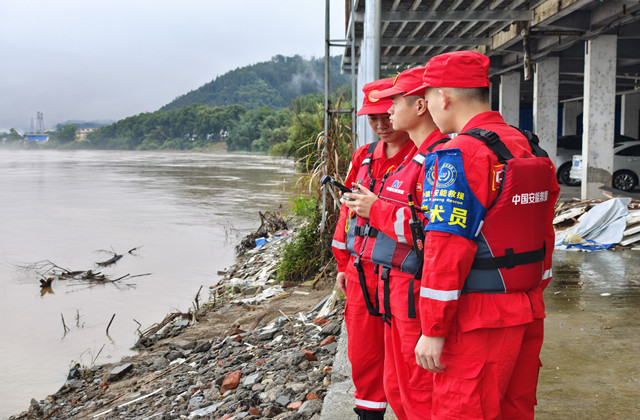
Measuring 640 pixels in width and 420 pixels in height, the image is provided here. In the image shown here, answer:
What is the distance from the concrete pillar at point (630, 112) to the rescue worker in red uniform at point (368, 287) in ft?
65.2

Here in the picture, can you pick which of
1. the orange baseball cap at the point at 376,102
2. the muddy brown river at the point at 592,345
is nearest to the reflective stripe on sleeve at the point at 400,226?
the orange baseball cap at the point at 376,102

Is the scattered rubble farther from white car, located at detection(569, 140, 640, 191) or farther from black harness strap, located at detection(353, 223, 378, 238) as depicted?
white car, located at detection(569, 140, 640, 191)

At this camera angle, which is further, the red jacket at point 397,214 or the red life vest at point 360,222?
the red life vest at point 360,222

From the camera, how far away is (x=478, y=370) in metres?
1.86

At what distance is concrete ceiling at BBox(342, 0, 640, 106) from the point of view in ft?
33.5

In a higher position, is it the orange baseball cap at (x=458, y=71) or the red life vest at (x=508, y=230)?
the orange baseball cap at (x=458, y=71)

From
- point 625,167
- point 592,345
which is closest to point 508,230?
point 592,345

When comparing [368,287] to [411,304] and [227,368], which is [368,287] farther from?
[227,368]

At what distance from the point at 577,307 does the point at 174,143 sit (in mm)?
141934

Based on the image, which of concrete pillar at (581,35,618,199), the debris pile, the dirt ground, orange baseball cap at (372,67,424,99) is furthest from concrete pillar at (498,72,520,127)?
orange baseball cap at (372,67,424,99)

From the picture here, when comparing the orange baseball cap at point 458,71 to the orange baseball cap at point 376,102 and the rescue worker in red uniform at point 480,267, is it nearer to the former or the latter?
the rescue worker in red uniform at point 480,267

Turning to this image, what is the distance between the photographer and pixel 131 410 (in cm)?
487

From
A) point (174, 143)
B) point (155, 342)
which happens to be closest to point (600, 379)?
point (155, 342)

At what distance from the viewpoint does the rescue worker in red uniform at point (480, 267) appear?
1.86 metres
